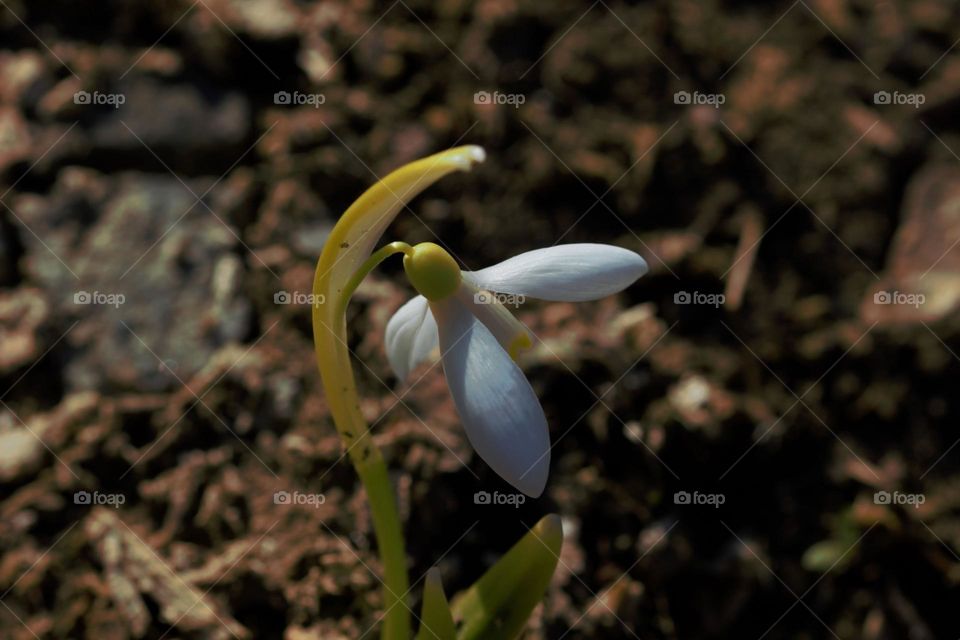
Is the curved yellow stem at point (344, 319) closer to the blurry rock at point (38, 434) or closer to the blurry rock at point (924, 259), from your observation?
the blurry rock at point (38, 434)

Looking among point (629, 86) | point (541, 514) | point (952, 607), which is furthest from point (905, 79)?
point (541, 514)

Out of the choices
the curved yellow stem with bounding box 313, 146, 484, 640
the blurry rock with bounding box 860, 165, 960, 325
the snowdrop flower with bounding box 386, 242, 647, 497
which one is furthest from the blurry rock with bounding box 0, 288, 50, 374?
the blurry rock with bounding box 860, 165, 960, 325

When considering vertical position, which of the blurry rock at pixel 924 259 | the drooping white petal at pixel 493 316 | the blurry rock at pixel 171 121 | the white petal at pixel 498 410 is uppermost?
the blurry rock at pixel 171 121

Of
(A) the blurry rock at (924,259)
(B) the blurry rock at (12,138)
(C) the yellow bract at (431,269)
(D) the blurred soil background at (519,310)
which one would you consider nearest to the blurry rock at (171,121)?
(D) the blurred soil background at (519,310)

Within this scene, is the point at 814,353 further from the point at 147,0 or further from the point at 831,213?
the point at 147,0

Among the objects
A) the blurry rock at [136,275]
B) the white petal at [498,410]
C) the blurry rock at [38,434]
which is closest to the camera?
the white petal at [498,410]

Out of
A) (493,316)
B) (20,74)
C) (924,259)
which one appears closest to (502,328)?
(493,316)

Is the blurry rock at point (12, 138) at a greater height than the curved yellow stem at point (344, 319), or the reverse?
the blurry rock at point (12, 138)
